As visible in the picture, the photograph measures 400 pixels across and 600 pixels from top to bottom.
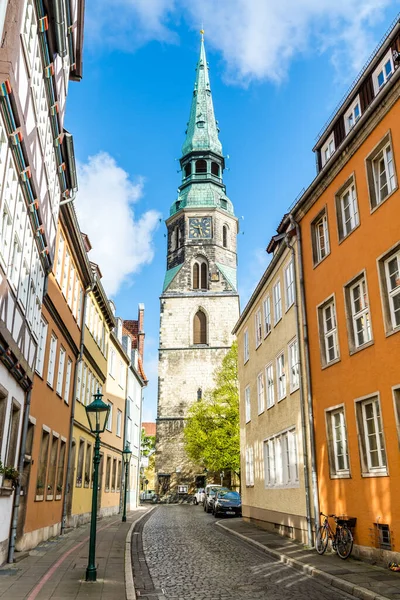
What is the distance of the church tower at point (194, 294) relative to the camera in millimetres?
57000

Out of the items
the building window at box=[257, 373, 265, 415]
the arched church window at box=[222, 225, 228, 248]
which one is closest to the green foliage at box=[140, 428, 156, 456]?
the arched church window at box=[222, 225, 228, 248]

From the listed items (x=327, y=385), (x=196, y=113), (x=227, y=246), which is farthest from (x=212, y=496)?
(x=196, y=113)

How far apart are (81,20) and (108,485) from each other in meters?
22.8

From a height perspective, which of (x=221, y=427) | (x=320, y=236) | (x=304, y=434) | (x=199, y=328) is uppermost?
(x=199, y=328)

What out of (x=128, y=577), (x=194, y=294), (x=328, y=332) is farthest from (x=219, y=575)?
(x=194, y=294)

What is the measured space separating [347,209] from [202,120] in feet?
206

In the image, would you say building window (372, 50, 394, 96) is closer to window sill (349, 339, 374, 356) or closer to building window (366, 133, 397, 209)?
building window (366, 133, 397, 209)

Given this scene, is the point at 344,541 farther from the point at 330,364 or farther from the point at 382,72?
the point at 382,72

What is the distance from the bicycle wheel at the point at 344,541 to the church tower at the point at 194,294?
43689 millimetres

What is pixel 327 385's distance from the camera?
14.6 m

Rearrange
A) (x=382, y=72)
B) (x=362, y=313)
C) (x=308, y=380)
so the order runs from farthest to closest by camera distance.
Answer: (x=308, y=380) < (x=382, y=72) < (x=362, y=313)

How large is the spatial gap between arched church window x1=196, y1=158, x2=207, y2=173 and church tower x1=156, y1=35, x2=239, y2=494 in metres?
0.02

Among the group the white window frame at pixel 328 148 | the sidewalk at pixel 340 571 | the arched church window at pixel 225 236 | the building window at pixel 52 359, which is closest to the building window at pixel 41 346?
the building window at pixel 52 359

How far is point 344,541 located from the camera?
1257 cm
